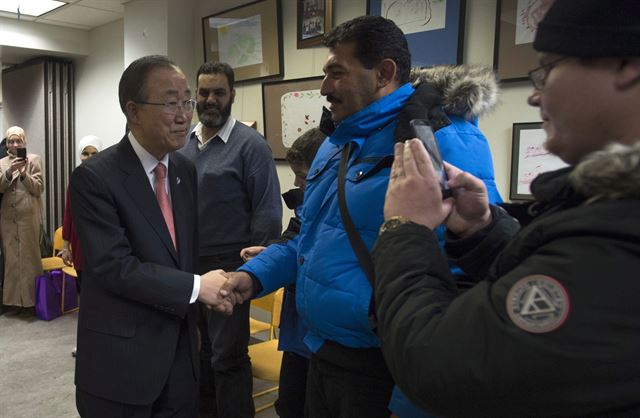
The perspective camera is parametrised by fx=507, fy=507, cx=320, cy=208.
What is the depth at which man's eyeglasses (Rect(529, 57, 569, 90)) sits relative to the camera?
663 mm

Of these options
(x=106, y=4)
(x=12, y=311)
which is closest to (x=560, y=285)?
(x=12, y=311)

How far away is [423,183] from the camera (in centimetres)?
79

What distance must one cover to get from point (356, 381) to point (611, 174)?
3.04 feet

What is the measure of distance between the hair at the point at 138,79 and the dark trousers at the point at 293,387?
1.18m

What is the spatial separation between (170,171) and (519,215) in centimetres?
122

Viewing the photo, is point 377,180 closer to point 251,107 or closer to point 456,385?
point 456,385

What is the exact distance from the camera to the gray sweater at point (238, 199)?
8.49 ft

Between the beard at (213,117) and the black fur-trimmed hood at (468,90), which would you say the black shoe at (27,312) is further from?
the black fur-trimmed hood at (468,90)

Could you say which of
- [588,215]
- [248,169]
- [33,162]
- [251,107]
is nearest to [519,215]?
[588,215]

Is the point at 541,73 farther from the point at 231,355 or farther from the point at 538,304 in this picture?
the point at 231,355

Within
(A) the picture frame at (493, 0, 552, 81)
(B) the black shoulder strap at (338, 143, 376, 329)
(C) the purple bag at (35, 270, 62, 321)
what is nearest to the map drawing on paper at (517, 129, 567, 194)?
(A) the picture frame at (493, 0, 552, 81)

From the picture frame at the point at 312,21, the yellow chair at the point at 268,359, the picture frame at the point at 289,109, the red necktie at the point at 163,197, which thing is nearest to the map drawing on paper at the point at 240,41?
the picture frame at the point at 289,109

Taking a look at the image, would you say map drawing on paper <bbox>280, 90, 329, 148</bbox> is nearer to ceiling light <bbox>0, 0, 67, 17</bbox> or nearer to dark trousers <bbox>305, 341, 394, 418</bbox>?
dark trousers <bbox>305, 341, 394, 418</bbox>

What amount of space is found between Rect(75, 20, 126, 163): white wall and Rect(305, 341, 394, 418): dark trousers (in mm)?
4868
